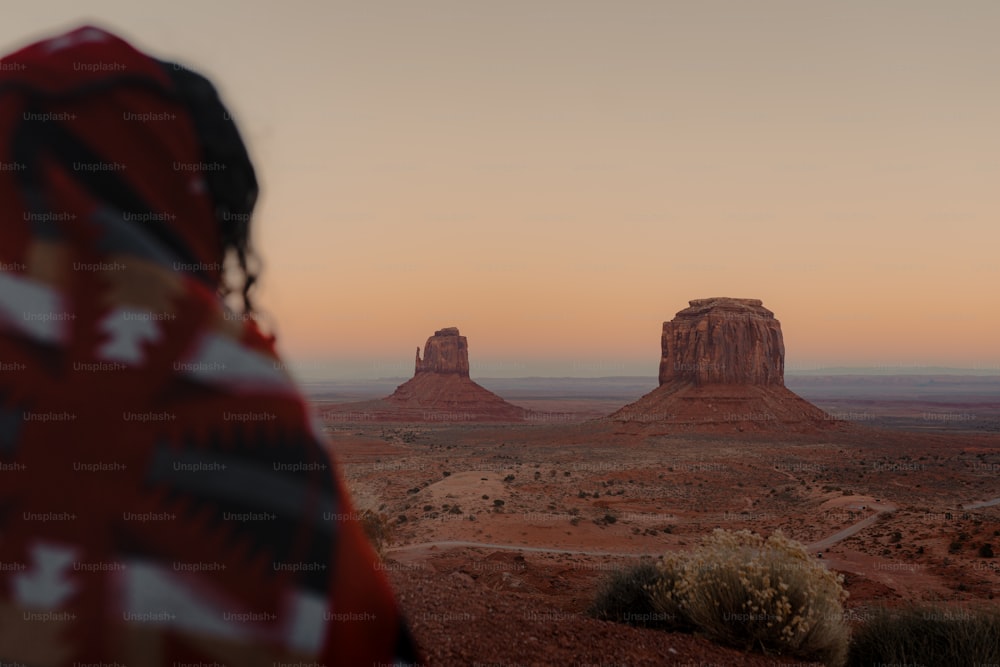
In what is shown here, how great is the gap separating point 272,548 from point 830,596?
7.90 meters

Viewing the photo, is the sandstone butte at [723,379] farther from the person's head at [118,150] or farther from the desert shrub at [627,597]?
the person's head at [118,150]

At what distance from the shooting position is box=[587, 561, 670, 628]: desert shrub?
850 cm

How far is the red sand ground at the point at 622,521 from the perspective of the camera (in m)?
6.33

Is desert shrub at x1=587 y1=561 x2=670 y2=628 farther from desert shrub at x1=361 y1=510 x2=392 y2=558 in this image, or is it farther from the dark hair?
the dark hair

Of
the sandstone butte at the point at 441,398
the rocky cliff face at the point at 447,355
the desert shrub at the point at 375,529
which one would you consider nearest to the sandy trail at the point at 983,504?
the desert shrub at the point at 375,529

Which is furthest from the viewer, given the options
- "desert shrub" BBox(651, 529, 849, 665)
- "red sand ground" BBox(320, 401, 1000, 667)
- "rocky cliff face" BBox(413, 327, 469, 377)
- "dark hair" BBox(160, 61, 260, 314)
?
"rocky cliff face" BBox(413, 327, 469, 377)

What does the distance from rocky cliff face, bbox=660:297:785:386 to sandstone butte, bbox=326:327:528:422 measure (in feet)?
113

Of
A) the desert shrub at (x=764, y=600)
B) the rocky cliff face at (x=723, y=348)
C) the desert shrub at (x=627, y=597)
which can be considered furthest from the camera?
the rocky cliff face at (x=723, y=348)

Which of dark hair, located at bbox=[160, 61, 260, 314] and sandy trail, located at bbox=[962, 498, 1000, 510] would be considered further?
sandy trail, located at bbox=[962, 498, 1000, 510]

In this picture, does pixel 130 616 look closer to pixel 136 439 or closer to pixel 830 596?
pixel 136 439

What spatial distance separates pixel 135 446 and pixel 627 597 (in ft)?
29.6

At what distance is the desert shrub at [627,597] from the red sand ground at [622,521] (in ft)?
1.74

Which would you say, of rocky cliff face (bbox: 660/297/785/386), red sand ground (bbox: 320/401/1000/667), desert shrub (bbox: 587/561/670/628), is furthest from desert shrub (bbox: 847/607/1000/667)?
rocky cliff face (bbox: 660/297/785/386)

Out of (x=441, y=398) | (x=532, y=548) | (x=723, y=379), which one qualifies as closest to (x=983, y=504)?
(x=532, y=548)
